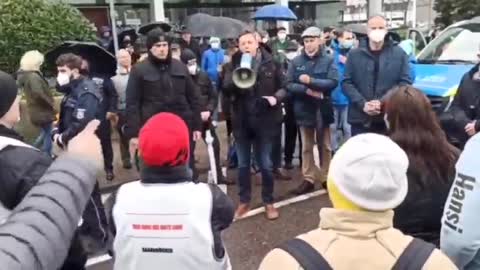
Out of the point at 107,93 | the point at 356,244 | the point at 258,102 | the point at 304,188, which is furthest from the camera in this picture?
the point at 107,93

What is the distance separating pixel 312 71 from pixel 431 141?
3913 millimetres

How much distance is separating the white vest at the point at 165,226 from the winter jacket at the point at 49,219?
920mm

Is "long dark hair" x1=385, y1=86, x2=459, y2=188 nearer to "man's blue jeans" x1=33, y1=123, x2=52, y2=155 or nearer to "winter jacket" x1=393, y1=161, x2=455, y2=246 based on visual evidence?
"winter jacket" x1=393, y1=161, x2=455, y2=246

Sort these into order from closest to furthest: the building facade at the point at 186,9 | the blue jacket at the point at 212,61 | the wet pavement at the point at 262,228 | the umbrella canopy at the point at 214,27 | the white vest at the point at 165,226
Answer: the white vest at the point at 165,226 < the wet pavement at the point at 262,228 < the blue jacket at the point at 212,61 < the umbrella canopy at the point at 214,27 < the building facade at the point at 186,9

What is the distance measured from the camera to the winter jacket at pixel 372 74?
21.8ft

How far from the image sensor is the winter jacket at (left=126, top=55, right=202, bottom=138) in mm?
6172

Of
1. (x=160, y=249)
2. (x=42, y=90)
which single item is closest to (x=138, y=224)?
(x=160, y=249)

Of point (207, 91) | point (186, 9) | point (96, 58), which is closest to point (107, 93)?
point (96, 58)

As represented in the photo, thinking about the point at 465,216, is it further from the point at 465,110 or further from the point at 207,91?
the point at 207,91

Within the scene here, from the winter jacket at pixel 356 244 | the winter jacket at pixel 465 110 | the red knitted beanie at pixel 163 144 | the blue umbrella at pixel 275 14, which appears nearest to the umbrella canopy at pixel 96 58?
the winter jacket at pixel 465 110

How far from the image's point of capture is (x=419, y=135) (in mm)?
3426

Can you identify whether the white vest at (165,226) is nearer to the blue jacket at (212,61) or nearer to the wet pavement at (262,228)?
the wet pavement at (262,228)

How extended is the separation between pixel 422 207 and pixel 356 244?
3.92ft

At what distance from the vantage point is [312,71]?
723 cm
